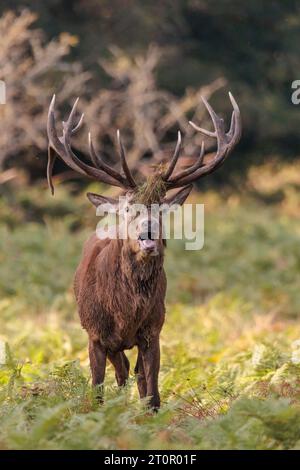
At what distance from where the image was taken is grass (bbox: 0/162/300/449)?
7.06m

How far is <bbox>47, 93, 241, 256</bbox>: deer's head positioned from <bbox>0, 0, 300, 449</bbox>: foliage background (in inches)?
46.2

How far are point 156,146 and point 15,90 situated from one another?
4246mm

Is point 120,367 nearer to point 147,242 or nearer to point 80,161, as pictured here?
point 147,242

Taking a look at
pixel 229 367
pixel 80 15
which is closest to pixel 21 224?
pixel 80 15

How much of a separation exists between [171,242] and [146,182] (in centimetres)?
1330

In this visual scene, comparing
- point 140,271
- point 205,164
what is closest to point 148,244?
point 140,271

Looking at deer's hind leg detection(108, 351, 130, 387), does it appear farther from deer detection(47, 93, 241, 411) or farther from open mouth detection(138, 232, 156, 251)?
open mouth detection(138, 232, 156, 251)

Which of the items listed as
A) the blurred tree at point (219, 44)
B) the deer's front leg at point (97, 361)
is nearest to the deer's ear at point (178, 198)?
the deer's front leg at point (97, 361)

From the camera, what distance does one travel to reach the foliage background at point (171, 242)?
7.52m

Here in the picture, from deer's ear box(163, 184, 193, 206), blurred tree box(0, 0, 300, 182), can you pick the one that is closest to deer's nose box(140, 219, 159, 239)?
deer's ear box(163, 184, 193, 206)

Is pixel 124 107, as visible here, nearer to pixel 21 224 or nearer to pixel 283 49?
pixel 21 224

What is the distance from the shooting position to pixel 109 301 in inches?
347

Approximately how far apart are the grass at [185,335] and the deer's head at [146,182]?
1188 millimetres

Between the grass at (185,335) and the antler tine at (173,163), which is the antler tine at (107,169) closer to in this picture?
the antler tine at (173,163)
